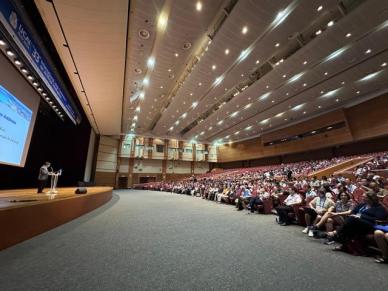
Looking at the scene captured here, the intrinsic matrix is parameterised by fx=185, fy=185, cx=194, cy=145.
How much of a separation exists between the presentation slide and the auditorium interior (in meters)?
0.06

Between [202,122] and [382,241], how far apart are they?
16908 millimetres


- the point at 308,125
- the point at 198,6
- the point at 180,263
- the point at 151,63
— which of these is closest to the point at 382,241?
the point at 180,263

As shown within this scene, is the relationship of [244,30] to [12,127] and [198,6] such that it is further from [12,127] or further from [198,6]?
[12,127]

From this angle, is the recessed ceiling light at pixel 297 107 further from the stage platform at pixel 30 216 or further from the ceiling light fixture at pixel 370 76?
the stage platform at pixel 30 216

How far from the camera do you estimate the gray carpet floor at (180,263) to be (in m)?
1.67

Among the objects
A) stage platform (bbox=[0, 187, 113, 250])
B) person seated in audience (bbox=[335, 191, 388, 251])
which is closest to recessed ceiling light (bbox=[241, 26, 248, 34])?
person seated in audience (bbox=[335, 191, 388, 251])

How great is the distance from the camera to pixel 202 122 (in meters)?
18.7

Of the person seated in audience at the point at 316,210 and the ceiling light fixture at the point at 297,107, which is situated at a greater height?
the ceiling light fixture at the point at 297,107

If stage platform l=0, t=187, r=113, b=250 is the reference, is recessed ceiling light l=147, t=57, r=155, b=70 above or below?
above

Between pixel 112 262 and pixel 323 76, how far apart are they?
1245cm

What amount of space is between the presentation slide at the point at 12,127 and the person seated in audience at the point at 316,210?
→ 712 cm

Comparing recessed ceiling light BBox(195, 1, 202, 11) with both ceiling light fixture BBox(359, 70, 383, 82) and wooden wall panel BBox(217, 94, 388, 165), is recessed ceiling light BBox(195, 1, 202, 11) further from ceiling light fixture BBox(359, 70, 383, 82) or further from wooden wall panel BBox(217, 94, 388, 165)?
wooden wall panel BBox(217, 94, 388, 165)

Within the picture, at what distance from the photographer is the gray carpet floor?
5.47 feet

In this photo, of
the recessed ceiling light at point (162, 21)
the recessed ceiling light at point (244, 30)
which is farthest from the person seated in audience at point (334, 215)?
the recessed ceiling light at point (162, 21)
